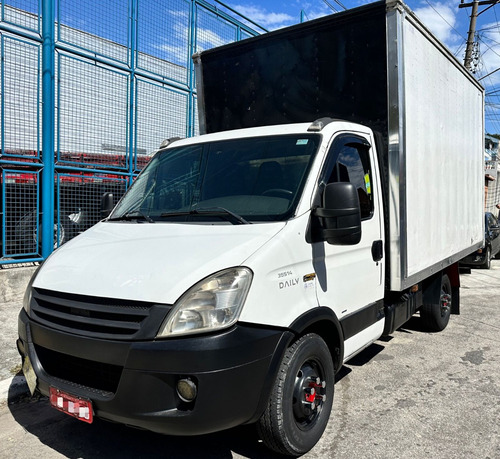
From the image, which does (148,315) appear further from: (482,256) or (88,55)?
(482,256)

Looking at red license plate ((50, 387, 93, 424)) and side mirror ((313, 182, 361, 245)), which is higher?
side mirror ((313, 182, 361, 245))

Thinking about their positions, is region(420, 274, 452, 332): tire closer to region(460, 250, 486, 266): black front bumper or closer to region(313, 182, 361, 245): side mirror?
region(313, 182, 361, 245): side mirror

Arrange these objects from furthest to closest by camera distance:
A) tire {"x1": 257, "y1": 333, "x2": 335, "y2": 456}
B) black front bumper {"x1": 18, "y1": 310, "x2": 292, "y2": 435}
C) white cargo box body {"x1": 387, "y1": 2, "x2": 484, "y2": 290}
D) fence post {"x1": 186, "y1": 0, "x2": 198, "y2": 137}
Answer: fence post {"x1": 186, "y1": 0, "x2": 198, "y2": 137} → white cargo box body {"x1": 387, "y1": 2, "x2": 484, "y2": 290} → tire {"x1": 257, "y1": 333, "x2": 335, "y2": 456} → black front bumper {"x1": 18, "y1": 310, "x2": 292, "y2": 435}

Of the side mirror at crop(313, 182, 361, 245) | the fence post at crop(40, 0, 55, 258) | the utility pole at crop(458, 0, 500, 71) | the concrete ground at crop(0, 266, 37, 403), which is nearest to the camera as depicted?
the side mirror at crop(313, 182, 361, 245)

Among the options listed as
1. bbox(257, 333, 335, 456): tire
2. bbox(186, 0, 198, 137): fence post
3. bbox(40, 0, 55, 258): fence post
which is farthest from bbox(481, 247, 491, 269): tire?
bbox(257, 333, 335, 456): tire

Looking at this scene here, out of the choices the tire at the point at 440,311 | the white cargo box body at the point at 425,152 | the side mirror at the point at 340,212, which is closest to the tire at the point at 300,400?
the side mirror at the point at 340,212

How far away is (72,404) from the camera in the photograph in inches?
105

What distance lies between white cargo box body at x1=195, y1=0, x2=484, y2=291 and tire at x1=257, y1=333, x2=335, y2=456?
1.39 m

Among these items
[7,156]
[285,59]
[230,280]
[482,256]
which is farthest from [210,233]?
[482,256]

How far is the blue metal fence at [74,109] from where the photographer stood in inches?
283

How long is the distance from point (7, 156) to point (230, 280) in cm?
586

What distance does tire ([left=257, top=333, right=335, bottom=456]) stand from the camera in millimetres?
2785

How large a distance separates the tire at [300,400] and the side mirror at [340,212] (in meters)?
0.71

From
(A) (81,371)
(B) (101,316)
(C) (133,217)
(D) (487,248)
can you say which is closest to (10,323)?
(C) (133,217)
